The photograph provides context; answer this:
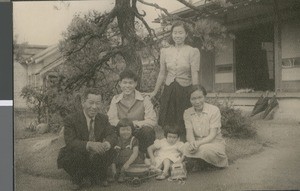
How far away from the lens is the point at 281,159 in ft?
11.7

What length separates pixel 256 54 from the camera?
361 cm

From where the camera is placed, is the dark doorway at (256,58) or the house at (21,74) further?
the dark doorway at (256,58)

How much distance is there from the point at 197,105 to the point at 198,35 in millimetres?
591

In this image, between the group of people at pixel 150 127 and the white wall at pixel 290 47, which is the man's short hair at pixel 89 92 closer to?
the group of people at pixel 150 127

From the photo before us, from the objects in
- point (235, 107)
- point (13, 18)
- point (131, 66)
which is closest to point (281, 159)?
point (235, 107)

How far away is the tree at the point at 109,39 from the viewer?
11.5 ft

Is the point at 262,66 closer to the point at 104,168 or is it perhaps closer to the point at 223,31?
the point at 223,31

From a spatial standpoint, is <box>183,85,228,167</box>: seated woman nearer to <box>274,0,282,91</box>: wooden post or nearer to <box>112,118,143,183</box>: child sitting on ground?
<box>112,118,143,183</box>: child sitting on ground

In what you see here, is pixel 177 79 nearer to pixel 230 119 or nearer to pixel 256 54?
pixel 230 119

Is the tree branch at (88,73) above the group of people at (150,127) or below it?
above

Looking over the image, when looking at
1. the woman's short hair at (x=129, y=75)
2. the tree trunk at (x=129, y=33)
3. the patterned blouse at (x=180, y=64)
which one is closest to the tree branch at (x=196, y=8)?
the patterned blouse at (x=180, y=64)

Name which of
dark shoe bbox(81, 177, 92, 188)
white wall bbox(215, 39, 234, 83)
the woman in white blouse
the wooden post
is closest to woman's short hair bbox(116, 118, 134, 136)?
the woman in white blouse

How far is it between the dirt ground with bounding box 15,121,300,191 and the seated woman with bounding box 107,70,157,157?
0.38 metres

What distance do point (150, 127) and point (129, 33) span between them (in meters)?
0.81
